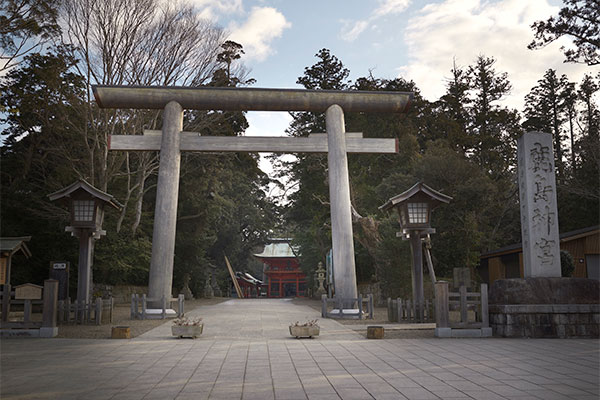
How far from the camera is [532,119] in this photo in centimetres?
3509

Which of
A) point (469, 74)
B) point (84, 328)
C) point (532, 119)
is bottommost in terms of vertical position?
point (84, 328)

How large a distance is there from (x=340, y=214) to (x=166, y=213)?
526cm

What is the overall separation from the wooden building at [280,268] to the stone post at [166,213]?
2988 centimetres

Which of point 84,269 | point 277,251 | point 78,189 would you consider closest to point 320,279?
point 277,251

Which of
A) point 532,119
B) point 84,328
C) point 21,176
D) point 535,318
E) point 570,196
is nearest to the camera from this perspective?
point 535,318

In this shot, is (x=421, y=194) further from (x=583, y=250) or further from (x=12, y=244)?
(x=12, y=244)

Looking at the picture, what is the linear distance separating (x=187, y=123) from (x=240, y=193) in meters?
20.3

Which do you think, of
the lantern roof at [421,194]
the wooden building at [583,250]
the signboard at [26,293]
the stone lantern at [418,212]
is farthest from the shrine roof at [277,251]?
the signboard at [26,293]

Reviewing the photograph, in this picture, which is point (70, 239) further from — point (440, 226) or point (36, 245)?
point (440, 226)

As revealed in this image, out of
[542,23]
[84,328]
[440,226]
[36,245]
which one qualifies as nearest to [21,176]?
[36,245]

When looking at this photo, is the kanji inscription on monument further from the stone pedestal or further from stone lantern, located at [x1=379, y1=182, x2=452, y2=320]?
stone lantern, located at [x1=379, y1=182, x2=452, y2=320]

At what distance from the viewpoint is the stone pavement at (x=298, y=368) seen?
495 centimetres

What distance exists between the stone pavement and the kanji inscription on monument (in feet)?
5.48

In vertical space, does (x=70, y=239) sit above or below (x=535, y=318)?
above
